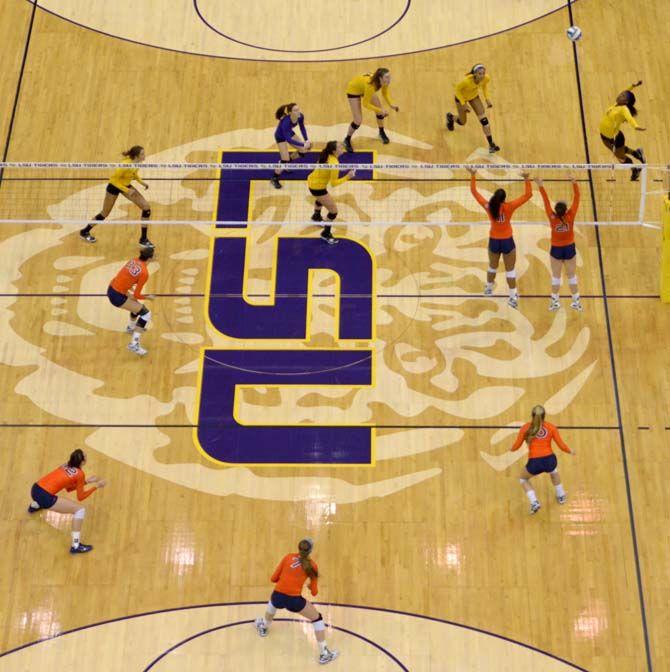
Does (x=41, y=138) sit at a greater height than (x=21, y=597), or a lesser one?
greater

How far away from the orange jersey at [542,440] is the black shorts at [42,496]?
639 centimetres

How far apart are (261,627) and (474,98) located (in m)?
9.68

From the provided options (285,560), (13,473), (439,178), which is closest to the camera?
(285,560)

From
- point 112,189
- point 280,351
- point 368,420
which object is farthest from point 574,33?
point 112,189

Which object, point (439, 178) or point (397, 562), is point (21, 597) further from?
point (439, 178)

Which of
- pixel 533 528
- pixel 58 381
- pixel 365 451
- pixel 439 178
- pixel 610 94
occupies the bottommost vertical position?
pixel 533 528

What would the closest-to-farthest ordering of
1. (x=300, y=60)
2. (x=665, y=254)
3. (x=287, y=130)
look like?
(x=665, y=254) < (x=287, y=130) < (x=300, y=60)

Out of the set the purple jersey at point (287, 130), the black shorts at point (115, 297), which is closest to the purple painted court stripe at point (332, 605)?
the black shorts at point (115, 297)

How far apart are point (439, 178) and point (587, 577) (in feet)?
24.4

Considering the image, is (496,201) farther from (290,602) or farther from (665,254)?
(290,602)

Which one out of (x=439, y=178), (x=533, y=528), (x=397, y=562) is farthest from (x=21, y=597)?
(x=439, y=178)

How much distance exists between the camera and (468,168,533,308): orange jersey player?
1647 centimetres

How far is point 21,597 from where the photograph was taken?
15156mm

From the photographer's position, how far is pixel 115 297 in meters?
16.7
